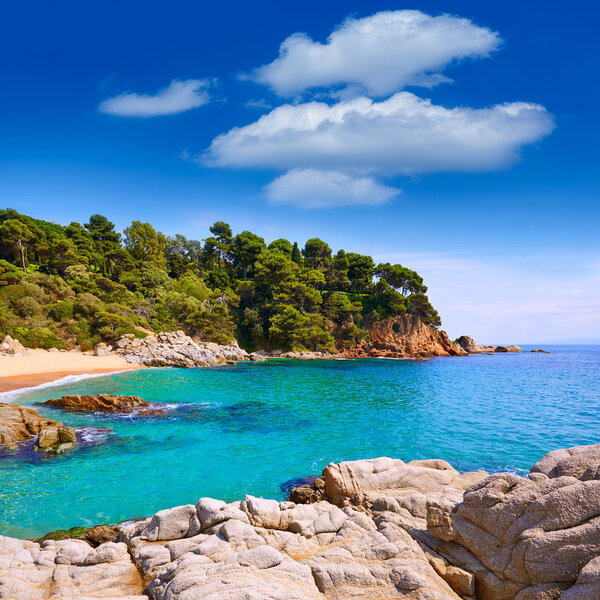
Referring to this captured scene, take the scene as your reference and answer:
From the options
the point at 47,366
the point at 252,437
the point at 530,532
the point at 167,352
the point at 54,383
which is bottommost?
the point at 252,437

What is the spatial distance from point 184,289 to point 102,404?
4716 centimetres

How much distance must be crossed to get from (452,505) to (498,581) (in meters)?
1.39

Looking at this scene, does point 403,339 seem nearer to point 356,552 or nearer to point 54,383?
point 54,383

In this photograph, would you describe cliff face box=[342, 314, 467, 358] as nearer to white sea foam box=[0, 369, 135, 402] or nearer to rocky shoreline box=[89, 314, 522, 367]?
rocky shoreline box=[89, 314, 522, 367]

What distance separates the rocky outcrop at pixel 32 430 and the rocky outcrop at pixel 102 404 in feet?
15.8

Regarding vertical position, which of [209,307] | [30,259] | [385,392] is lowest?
[385,392]

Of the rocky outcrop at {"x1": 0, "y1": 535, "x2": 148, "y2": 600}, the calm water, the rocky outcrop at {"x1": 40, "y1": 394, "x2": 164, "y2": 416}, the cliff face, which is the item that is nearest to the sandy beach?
the calm water

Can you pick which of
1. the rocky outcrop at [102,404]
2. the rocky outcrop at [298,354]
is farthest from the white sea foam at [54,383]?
the rocky outcrop at [298,354]

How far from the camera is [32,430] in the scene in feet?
57.6

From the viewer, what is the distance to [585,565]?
5.13 m

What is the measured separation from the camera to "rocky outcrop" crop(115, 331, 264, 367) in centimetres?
4556

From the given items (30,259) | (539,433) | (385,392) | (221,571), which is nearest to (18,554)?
(221,571)

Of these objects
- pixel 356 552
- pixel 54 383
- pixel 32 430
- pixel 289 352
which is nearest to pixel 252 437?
pixel 32 430

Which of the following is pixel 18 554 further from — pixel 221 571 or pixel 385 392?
pixel 385 392
